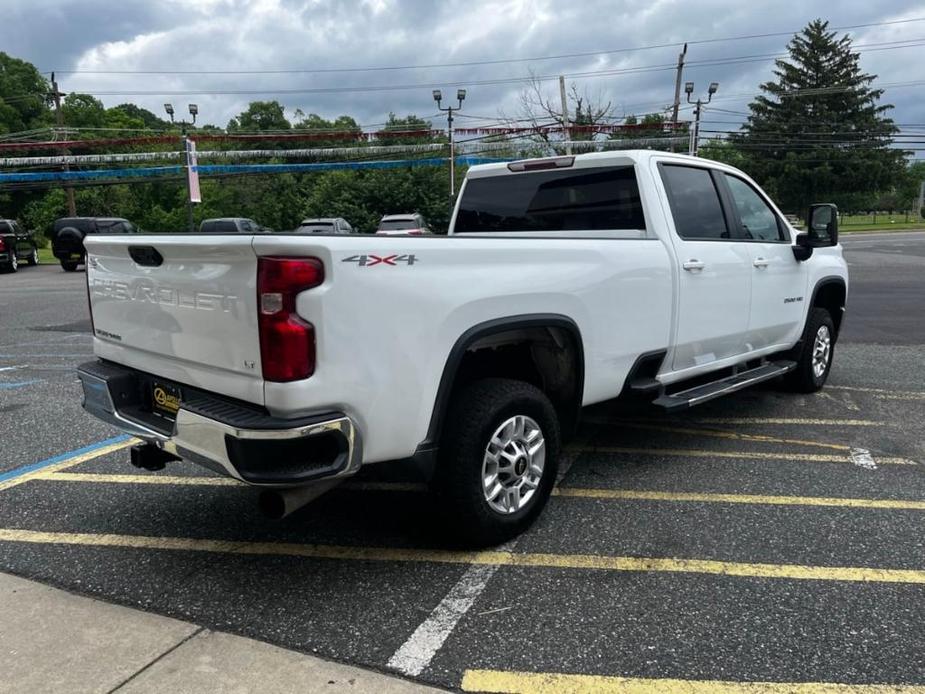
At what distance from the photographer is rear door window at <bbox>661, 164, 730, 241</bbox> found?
4465 mm

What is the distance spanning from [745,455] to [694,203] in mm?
1710

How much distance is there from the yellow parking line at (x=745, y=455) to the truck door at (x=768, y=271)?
0.85 metres

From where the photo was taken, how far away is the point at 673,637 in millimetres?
2666

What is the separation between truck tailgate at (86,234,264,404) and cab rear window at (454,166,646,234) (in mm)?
2495

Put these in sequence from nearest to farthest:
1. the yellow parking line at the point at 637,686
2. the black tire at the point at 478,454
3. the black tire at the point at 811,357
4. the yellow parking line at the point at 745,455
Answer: the yellow parking line at the point at 637,686 → the black tire at the point at 478,454 → the yellow parking line at the point at 745,455 → the black tire at the point at 811,357

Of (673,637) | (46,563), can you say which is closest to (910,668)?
(673,637)

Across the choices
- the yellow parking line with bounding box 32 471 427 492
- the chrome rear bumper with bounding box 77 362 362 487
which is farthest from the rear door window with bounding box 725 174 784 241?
the chrome rear bumper with bounding box 77 362 362 487

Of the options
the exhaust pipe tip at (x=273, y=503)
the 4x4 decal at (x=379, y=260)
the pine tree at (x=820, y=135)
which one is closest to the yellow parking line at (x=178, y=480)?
the exhaust pipe tip at (x=273, y=503)

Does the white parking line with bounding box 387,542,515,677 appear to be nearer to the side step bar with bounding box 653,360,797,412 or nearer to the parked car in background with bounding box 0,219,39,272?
the side step bar with bounding box 653,360,797,412

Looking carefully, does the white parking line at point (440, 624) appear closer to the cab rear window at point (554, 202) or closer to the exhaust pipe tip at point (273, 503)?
the exhaust pipe tip at point (273, 503)

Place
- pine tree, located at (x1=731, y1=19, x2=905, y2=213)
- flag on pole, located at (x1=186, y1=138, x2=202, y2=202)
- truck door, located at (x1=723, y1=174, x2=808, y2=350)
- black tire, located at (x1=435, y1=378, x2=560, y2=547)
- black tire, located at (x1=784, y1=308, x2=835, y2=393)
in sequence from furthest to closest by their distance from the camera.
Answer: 1. pine tree, located at (x1=731, y1=19, x2=905, y2=213)
2. flag on pole, located at (x1=186, y1=138, x2=202, y2=202)
3. black tire, located at (x1=784, y1=308, x2=835, y2=393)
4. truck door, located at (x1=723, y1=174, x2=808, y2=350)
5. black tire, located at (x1=435, y1=378, x2=560, y2=547)

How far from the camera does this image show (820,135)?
5981 centimetres

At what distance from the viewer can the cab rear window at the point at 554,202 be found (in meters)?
4.43

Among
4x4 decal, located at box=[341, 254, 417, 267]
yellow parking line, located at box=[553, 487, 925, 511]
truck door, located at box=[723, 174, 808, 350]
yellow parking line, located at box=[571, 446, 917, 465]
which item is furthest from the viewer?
truck door, located at box=[723, 174, 808, 350]
